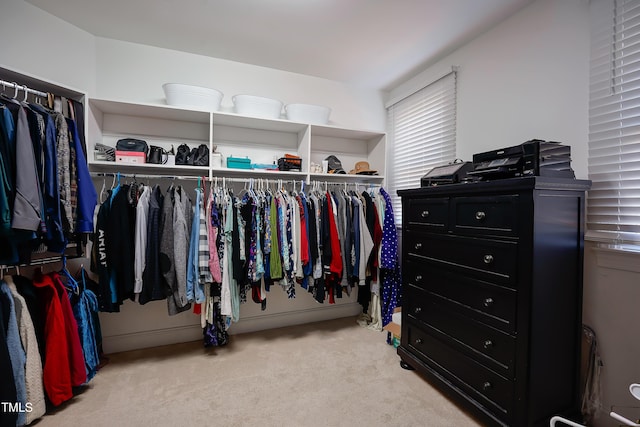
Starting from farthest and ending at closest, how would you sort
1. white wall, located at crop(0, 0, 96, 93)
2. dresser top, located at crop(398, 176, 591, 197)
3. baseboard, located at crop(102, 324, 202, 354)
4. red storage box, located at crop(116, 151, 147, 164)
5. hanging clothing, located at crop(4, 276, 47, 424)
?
1. baseboard, located at crop(102, 324, 202, 354)
2. red storage box, located at crop(116, 151, 147, 164)
3. white wall, located at crop(0, 0, 96, 93)
4. hanging clothing, located at crop(4, 276, 47, 424)
5. dresser top, located at crop(398, 176, 591, 197)

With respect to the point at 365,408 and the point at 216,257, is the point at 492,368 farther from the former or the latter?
the point at 216,257

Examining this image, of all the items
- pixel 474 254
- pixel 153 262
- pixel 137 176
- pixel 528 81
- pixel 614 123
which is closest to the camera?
pixel 614 123

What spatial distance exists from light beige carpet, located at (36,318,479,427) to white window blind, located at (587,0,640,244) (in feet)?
4.37

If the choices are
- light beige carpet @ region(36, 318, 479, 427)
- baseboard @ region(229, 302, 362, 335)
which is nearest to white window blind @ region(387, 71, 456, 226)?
baseboard @ region(229, 302, 362, 335)

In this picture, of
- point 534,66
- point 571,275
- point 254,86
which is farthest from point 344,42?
point 571,275

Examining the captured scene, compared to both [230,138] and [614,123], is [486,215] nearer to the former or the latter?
[614,123]

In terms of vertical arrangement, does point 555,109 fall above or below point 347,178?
above

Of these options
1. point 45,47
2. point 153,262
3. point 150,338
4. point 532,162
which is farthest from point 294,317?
point 45,47

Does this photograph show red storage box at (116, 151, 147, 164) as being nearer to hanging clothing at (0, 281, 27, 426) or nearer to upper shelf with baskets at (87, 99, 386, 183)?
upper shelf with baskets at (87, 99, 386, 183)

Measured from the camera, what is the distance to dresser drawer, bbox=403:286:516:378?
4.54ft

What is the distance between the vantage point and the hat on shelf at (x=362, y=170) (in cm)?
291

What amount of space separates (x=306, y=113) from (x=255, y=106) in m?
0.48

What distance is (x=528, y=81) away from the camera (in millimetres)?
1852

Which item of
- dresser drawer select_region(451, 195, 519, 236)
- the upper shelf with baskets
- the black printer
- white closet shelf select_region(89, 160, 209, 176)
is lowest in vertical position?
dresser drawer select_region(451, 195, 519, 236)
